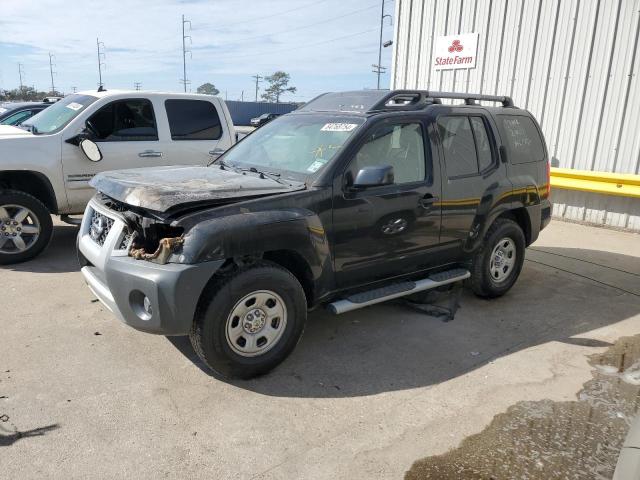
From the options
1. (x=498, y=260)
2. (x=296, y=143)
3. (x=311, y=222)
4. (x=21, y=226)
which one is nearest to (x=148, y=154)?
(x=21, y=226)

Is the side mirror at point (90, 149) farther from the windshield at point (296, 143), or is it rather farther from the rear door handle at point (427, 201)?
the rear door handle at point (427, 201)

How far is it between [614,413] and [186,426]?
8.89ft

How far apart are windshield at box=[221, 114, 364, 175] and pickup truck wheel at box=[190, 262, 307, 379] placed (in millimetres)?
963

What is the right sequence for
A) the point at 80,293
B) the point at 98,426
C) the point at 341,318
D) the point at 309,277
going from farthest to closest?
1. the point at 80,293
2. the point at 341,318
3. the point at 309,277
4. the point at 98,426

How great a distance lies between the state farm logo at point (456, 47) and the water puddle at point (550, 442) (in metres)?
8.44

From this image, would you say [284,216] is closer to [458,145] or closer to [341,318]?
[341,318]

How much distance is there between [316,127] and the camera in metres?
4.47

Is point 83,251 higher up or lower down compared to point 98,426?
higher up

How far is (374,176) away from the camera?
3.84 metres

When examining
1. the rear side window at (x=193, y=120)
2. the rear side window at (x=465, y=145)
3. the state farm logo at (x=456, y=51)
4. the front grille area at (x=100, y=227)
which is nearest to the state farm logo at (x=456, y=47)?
the state farm logo at (x=456, y=51)

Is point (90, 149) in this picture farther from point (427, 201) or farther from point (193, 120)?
point (427, 201)

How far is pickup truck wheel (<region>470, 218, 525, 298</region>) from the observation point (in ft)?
16.9

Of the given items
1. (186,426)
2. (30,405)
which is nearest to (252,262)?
(186,426)

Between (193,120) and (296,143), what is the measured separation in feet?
11.3
